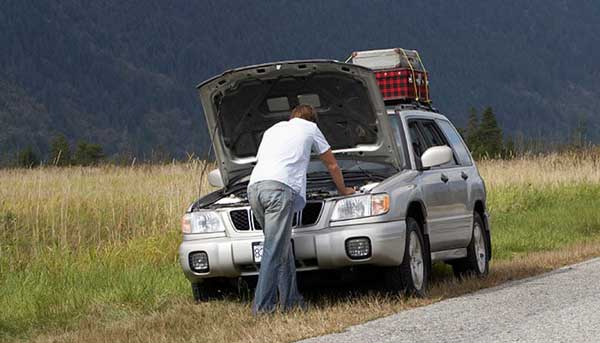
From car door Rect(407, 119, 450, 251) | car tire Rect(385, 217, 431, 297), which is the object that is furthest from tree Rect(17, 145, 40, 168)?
car tire Rect(385, 217, 431, 297)

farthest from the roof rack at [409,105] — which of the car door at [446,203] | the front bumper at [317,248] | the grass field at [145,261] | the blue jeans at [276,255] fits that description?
the blue jeans at [276,255]

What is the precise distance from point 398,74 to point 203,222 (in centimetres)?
339

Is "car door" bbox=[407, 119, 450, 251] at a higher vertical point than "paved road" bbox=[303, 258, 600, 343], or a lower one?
higher

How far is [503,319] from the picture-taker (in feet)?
33.2

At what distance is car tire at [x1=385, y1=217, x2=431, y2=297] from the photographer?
11.8m

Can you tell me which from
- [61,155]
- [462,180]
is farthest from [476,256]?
[61,155]

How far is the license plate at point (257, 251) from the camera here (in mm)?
11578

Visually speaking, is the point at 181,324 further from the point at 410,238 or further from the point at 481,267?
the point at 481,267

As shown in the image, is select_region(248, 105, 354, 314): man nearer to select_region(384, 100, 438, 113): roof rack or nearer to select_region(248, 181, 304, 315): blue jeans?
select_region(248, 181, 304, 315): blue jeans

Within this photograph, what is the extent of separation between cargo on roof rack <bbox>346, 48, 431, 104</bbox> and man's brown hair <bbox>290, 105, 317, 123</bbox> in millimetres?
2256

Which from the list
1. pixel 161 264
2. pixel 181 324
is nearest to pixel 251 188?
pixel 181 324

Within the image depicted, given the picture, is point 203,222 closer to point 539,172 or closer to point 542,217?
point 542,217

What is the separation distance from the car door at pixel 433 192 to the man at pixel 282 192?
4.36ft

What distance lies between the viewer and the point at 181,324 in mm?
10867
